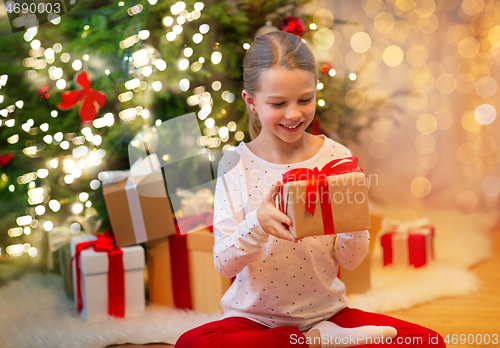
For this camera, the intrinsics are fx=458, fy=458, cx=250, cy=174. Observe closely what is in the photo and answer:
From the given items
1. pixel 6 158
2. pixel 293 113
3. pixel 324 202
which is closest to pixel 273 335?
pixel 324 202

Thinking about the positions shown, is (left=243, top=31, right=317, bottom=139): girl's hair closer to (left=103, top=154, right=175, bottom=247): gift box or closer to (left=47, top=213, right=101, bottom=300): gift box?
(left=103, top=154, right=175, bottom=247): gift box

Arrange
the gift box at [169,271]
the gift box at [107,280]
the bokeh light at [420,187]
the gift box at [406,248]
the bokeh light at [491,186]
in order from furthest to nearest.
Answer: the bokeh light at [420,187], the bokeh light at [491,186], the gift box at [406,248], the gift box at [169,271], the gift box at [107,280]

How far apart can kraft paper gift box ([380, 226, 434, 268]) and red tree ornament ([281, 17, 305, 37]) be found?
969mm

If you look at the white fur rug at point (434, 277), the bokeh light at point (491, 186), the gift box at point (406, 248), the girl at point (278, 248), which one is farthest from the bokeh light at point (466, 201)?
the girl at point (278, 248)

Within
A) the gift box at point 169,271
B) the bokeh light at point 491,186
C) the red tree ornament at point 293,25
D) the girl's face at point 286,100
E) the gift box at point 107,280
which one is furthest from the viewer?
the bokeh light at point 491,186

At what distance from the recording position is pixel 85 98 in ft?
5.85

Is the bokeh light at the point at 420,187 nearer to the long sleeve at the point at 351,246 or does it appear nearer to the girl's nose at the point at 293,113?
the long sleeve at the point at 351,246

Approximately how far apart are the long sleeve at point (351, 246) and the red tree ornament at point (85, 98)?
1161 millimetres

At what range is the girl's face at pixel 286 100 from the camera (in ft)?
3.18

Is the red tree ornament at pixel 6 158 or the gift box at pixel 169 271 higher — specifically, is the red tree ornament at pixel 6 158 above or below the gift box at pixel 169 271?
above

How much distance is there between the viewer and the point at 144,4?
1765 millimetres

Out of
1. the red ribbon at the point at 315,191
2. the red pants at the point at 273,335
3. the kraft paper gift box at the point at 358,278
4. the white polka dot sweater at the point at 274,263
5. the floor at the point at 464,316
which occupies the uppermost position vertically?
the red ribbon at the point at 315,191

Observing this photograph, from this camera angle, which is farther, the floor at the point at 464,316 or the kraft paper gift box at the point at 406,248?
the kraft paper gift box at the point at 406,248

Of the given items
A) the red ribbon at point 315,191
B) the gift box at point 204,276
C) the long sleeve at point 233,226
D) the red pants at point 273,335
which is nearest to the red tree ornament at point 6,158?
the gift box at point 204,276
